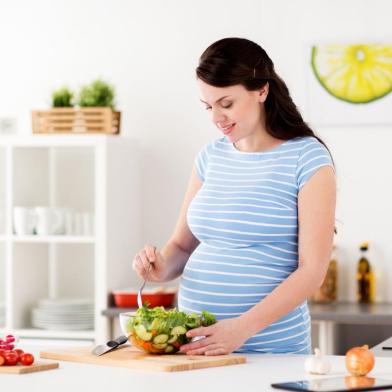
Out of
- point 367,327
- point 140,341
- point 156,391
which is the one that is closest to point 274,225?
point 140,341

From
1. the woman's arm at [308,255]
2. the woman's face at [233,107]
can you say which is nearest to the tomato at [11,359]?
the woman's arm at [308,255]

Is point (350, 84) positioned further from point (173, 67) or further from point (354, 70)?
point (173, 67)

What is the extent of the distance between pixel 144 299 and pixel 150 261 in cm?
173

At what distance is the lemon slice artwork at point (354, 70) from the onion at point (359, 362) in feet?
8.11

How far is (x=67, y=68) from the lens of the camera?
4652 millimetres

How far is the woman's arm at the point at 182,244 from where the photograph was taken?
258cm

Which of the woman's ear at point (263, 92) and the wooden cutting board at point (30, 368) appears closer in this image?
the wooden cutting board at point (30, 368)

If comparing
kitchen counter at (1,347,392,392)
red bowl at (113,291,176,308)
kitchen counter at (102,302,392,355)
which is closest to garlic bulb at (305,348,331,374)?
kitchen counter at (1,347,392,392)

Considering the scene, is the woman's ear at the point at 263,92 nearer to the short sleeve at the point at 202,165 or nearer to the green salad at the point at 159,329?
the short sleeve at the point at 202,165

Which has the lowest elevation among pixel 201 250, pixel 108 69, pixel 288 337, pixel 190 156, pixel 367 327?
pixel 367 327

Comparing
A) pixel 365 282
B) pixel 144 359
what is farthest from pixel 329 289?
pixel 144 359

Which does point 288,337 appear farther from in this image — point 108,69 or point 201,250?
point 108,69

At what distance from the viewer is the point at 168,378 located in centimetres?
191

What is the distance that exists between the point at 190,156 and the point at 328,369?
2.62 m
